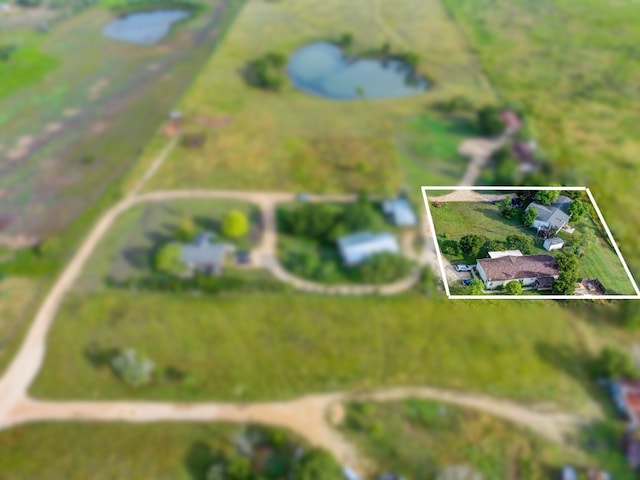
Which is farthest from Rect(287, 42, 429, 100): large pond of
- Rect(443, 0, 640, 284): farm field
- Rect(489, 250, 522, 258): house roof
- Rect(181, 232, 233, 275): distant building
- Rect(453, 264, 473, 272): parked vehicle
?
Rect(453, 264, 473, 272): parked vehicle

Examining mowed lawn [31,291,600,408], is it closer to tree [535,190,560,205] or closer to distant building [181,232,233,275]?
distant building [181,232,233,275]

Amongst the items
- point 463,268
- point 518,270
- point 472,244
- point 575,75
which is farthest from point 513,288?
point 575,75

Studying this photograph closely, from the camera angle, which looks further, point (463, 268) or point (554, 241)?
point (554, 241)

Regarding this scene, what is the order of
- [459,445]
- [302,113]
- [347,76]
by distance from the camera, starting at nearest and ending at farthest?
[459,445] → [302,113] → [347,76]

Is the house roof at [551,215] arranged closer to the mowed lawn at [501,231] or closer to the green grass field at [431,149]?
the mowed lawn at [501,231]

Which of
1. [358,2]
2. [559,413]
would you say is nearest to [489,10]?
[358,2]

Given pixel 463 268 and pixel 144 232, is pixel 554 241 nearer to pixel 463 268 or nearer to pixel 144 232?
pixel 463 268

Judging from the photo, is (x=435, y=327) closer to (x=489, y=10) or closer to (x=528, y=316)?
(x=528, y=316)
